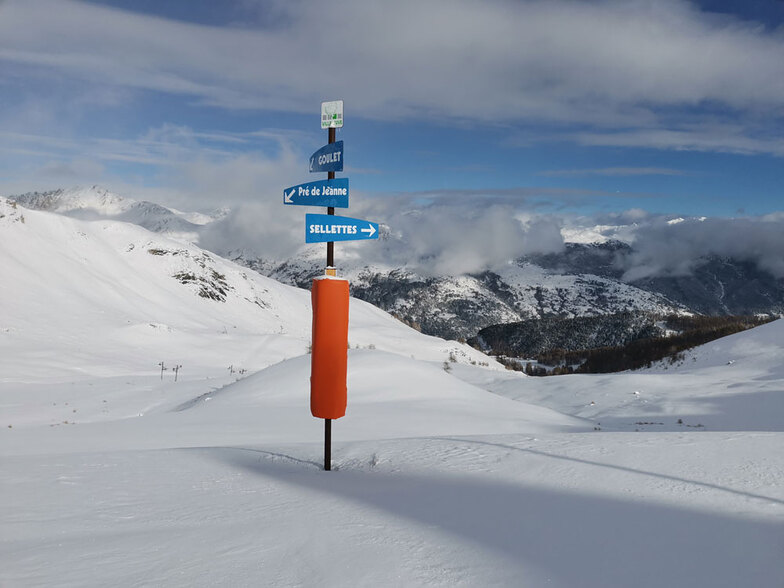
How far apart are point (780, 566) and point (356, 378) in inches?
570

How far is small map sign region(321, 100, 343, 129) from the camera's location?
7.12 m

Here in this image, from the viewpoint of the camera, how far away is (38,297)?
131 feet

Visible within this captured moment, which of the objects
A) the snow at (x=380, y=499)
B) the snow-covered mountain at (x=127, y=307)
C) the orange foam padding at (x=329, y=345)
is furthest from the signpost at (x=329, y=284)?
the snow-covered mountain at (x=127, y=307)

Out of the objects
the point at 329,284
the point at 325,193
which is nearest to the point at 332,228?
the point at 325,193

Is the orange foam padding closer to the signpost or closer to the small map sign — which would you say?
the signpost

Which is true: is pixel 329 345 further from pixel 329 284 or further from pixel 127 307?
pixel 127 307

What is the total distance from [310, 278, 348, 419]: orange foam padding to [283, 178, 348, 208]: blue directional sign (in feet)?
3.95

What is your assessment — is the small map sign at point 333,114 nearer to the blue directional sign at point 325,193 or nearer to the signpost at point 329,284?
the signpost at point 329,284

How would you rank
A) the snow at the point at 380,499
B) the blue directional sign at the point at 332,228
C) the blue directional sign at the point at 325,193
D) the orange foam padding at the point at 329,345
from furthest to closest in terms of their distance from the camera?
the blue directional sign at the point at 325,193, the blue directional sign at the point at 332,228, the orange foam padding at the point at 329,345, the snow at the point at 380,499

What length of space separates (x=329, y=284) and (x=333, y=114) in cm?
259

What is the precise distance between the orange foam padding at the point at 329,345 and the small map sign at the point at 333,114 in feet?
7.77

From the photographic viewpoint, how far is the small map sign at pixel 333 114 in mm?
7117

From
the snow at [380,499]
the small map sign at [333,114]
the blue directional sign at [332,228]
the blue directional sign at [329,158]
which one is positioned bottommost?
the snow at [380,499]

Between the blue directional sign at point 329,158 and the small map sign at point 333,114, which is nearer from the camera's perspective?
the blue directional sign at point 329,158
